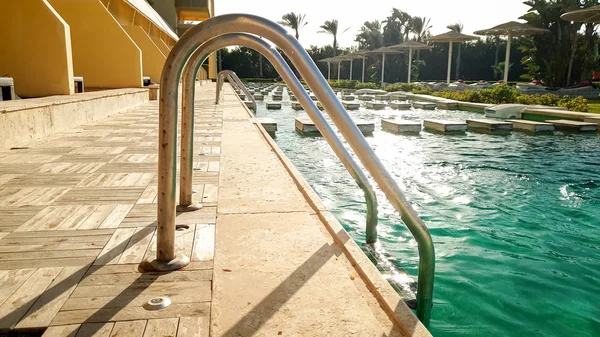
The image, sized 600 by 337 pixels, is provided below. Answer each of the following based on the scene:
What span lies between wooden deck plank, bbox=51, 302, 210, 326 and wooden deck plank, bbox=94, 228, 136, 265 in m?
0.44

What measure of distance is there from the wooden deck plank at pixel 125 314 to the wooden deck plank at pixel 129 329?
30mm

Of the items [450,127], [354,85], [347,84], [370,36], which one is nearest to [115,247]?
[450,127]

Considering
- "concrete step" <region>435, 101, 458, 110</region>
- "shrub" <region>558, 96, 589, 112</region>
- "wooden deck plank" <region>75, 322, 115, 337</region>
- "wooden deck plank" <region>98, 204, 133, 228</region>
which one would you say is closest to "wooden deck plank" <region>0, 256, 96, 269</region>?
"wooden deck plank" <region>98, 204, 133, 228</region>

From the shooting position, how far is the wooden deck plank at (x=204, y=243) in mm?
2002

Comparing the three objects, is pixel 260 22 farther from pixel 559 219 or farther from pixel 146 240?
pixel 559 219

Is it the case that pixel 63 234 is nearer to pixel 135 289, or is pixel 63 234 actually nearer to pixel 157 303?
pixel 135 289

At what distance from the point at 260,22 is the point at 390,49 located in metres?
28.6

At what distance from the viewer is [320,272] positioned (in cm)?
185

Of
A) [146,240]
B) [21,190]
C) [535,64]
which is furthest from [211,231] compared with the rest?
[535,64]

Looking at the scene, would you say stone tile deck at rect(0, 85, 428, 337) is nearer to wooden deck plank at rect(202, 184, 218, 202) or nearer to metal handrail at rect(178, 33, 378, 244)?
wooden deck plank at rect(202, 184, 218, 202)

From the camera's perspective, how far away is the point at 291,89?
84.8 inches

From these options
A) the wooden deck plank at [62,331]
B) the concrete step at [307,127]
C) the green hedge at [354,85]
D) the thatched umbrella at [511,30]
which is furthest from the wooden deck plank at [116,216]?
the green hedge at [354,85]

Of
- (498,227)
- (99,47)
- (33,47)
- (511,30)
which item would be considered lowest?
(498,227)

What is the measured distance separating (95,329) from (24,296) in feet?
1.43
